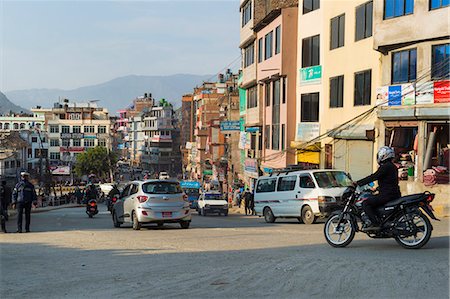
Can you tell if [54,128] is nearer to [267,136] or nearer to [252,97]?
[252,97]

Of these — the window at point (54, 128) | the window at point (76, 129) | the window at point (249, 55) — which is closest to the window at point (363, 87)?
the window at point (249, 55)

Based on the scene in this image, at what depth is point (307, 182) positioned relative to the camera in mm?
22078

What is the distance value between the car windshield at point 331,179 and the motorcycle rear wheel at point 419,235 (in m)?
10.3

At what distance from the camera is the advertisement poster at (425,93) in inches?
981

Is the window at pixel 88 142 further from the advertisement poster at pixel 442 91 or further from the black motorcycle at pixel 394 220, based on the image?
the black motorcycle at pixel 394 220

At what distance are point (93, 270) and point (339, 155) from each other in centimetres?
2606

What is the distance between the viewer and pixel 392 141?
1093 inches

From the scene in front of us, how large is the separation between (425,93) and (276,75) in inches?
678

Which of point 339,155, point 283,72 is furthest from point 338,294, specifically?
point 283,72

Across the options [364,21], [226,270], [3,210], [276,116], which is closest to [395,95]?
Result: [364,21]

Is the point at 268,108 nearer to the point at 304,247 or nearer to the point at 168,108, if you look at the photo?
the point at 304,247

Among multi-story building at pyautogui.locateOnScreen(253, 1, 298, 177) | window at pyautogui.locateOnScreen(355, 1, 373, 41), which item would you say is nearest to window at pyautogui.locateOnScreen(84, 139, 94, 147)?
multi-story building at pyautogui.locateOnScreen(253, 1, 298, 177)

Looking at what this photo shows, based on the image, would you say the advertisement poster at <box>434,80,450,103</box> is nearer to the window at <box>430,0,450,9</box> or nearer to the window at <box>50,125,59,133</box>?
the window at <box>430,0,450,9</box>

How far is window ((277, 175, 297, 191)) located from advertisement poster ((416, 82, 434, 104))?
7.06 metres
